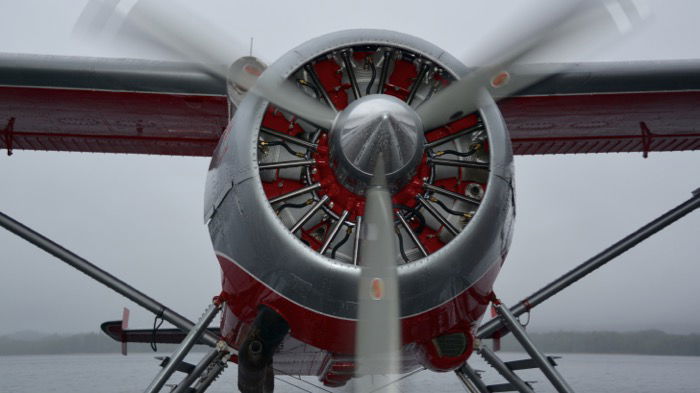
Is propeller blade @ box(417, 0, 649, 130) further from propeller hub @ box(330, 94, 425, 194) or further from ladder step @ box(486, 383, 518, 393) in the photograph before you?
ladder step @ box(486, 383, 518, 393)

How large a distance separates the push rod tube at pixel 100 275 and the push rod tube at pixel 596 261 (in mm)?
2806

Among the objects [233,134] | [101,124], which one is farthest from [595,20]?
[101,124]

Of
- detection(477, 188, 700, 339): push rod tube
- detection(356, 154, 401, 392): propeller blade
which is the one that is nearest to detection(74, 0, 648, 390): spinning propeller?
detection(356, 154, 401, 392): propeller blade

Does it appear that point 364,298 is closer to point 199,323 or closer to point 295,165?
point 295,165

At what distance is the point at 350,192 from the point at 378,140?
51 centimetres

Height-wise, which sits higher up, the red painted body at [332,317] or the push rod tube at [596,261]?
the push rod tube at [596,261]

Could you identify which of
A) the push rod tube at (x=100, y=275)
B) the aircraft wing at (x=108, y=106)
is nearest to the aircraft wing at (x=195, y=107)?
the aircraft wing at (x=108, y=106)

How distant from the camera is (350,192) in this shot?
3594mm

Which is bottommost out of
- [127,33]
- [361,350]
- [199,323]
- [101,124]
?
[361,350]

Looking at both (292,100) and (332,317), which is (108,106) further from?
(332,317)

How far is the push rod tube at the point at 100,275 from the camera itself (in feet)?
18.4

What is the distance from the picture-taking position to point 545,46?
148 inches

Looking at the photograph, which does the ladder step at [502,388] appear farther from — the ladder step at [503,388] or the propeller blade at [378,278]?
the propeller blade at [378,278]

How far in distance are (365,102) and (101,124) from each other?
4.43 metres
